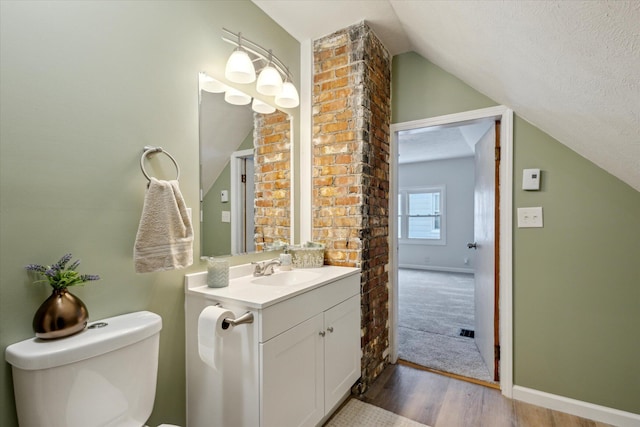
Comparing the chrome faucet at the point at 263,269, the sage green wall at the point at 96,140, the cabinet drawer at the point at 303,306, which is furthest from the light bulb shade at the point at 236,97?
the cabinet drawer at the point at 303,306

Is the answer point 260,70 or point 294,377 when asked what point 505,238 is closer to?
point 294,377

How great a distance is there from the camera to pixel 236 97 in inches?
67.3

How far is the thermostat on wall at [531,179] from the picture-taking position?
191 centimetres

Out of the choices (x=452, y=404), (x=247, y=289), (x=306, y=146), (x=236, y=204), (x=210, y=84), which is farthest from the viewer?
(x=306, y=146)

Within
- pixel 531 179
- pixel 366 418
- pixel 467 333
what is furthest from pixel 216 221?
pixel 467 333

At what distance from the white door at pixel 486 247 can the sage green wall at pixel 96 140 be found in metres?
2.04

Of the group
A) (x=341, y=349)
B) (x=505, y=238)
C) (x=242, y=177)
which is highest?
(x=242, y=177)

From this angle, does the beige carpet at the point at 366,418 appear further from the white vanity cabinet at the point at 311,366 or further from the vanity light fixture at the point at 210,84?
the vanity light fixture at the point at 210,84

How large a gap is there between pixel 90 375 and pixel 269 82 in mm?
1595

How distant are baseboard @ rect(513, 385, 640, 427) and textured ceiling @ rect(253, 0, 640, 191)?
1339 millimetres

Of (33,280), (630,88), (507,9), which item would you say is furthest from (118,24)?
(630,88)

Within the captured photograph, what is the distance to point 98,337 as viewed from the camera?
0.96 meters

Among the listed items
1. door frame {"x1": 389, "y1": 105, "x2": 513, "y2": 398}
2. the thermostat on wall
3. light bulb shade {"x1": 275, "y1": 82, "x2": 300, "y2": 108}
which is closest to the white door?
door frame {"x1": 389, "y1": 105, "x2": 513, "y2": 398}

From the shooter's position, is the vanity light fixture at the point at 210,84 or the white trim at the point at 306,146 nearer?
the vanity light fixture at the point at 210,84
